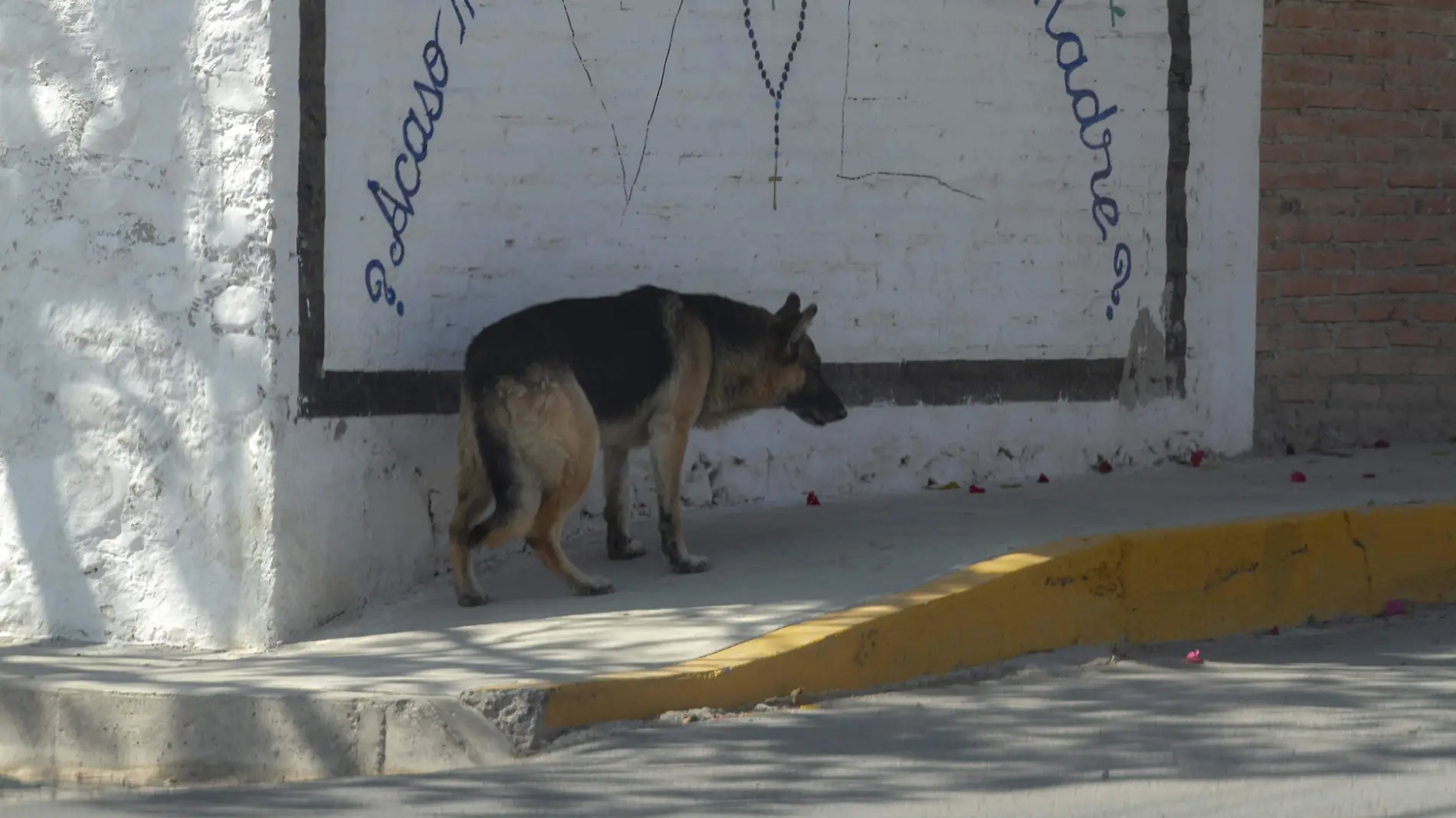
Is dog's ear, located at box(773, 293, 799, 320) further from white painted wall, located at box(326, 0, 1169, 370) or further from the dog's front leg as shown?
the dog's front leg

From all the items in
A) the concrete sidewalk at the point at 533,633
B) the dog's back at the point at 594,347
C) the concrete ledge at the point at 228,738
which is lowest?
the concrete ledge at the point at 228,738

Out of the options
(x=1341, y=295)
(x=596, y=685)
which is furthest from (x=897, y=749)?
(x=1341, y=295)

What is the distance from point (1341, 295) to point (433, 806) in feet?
22.2

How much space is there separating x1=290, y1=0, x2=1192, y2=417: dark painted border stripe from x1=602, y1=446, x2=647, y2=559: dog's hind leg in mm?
723

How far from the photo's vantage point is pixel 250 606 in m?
6.25

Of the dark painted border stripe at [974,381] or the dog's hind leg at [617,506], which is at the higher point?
the dark painted border stripe at [974,381]

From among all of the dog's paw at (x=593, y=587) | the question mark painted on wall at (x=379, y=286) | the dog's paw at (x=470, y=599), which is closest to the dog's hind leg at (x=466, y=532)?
the dog's paw at (x=470, y=599)

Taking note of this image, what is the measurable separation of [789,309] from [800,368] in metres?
0.26

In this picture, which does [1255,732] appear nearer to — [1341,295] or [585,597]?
[585,597]

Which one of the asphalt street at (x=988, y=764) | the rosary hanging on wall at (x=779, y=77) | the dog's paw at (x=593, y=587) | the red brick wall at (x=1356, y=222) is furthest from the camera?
the red brick wall at (x=1356, y=222)

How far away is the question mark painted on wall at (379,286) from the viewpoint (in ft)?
21.9

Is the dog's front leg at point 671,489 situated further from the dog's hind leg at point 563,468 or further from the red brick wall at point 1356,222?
the red brick wall at point 1356,222

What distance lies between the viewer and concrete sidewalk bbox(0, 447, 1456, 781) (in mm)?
5238

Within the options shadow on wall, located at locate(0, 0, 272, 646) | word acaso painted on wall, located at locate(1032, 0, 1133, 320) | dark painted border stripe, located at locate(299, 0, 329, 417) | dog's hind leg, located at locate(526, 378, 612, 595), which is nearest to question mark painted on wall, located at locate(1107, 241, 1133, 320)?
word acaso painted on wall, located at locate(1032, 0, 1133, 320)
